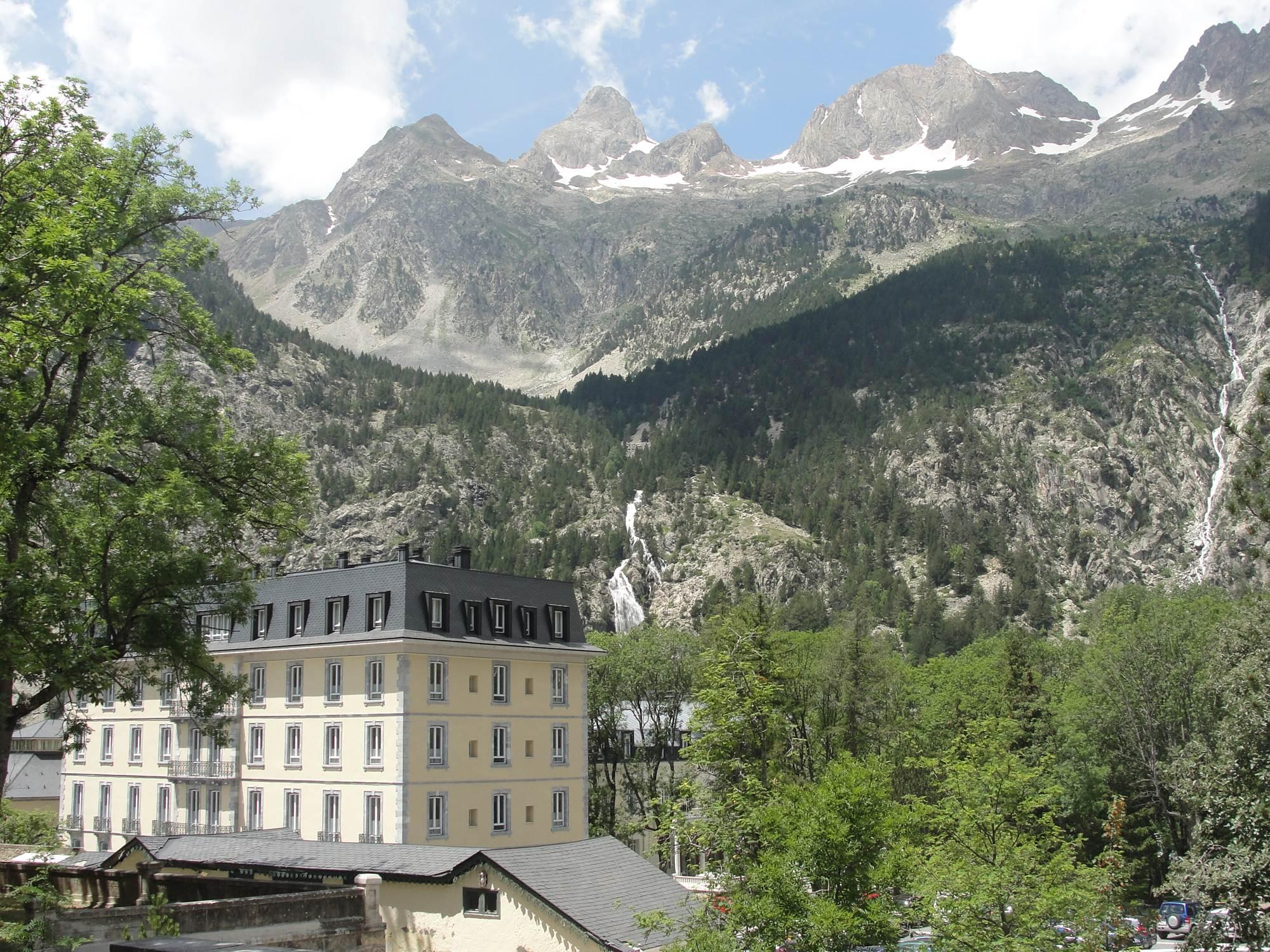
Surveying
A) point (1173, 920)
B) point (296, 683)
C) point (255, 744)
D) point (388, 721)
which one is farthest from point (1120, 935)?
point (255, 744)

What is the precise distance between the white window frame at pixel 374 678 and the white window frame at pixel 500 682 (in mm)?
5704

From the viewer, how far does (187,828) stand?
198 feet

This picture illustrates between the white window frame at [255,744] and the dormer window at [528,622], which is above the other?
the dormer window at [528,622]

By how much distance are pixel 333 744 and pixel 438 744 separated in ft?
18.9

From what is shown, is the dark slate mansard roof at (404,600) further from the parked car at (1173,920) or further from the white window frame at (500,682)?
the parked car at (1173,920)

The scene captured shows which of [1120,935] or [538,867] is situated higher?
[538,867]

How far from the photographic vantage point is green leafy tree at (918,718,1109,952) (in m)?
28.9

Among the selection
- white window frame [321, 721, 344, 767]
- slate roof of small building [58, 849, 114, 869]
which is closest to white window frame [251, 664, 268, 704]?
white window frame [321, 721, 344, 767]

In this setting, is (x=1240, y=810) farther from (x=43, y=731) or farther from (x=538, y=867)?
(x=43, y=731)

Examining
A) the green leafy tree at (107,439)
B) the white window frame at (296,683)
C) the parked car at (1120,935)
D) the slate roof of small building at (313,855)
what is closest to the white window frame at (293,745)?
the white window frame at (296,683)

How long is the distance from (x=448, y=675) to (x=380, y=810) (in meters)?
6.95

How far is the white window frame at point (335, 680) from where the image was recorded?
184 feet

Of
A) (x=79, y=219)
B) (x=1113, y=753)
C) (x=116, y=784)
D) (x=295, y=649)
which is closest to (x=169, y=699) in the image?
(x=116, y=784)

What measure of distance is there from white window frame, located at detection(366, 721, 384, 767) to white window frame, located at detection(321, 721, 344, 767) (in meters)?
1.89
